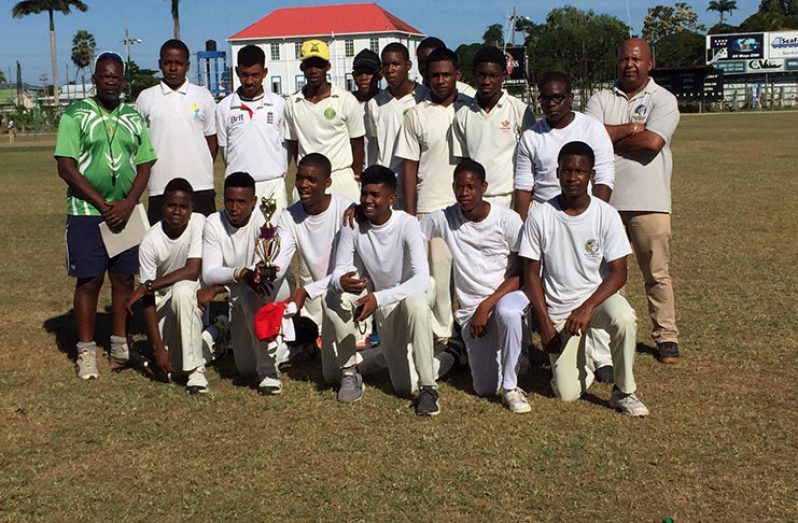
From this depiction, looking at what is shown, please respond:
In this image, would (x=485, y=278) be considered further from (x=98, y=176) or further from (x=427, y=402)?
(x=98, y=176)

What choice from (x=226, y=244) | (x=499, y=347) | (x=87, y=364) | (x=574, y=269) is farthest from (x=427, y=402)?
(x=87, y=364)

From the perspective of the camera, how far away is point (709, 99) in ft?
229

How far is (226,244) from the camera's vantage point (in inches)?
247

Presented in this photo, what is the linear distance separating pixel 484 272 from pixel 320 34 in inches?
3732

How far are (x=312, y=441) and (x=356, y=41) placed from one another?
9543 centimetres

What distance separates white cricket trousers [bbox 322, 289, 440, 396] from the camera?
18.7 ft

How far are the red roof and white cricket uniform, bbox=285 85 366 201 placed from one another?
90.5m

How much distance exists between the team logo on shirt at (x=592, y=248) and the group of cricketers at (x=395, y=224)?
0.01m

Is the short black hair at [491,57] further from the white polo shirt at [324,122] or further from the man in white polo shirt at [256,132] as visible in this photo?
the man in white polo shirt at [256,132]

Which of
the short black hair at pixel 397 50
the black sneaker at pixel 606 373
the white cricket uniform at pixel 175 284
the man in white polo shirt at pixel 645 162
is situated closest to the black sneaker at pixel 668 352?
the man in white polo shirt at pixel 645 162

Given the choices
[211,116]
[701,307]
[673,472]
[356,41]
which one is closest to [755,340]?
[701,307]

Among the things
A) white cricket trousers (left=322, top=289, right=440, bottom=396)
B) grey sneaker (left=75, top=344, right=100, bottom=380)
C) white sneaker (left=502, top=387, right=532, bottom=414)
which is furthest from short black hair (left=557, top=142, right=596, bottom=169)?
grey sneaker (left=75, top=344, right=100, bottom=380)

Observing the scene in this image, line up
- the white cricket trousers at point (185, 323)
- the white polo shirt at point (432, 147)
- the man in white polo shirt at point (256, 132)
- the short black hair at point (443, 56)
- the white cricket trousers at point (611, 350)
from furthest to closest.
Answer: the man in white polo shirt at point (256, 132), the white polo shirt at point (432, 147), the short black hair at point (443, 56), the white cricket trousers at point (185, 323), the white cricket trousers at point (611, 350)

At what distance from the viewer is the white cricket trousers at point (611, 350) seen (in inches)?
215
